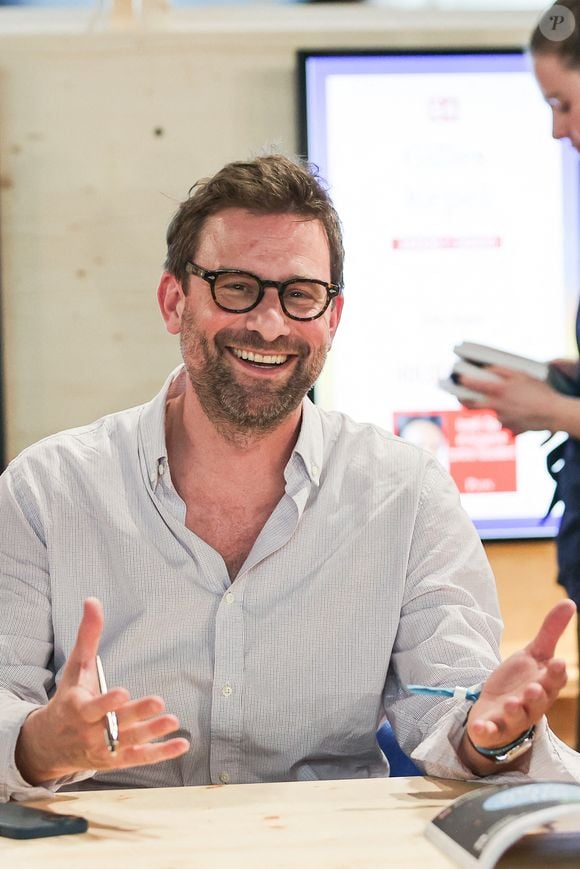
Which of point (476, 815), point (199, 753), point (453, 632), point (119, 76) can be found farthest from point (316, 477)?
point (119, 76)

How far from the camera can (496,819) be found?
3.43ft

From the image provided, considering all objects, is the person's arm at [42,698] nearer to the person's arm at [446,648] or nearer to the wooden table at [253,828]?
the wooden table at [253,828]

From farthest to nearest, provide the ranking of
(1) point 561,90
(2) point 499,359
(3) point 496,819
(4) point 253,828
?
1. (1) point 561,90
2. (2) point 499,359
3. (4) point 253,828
4. (3) point 496,819

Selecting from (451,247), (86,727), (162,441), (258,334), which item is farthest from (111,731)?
(451,247)

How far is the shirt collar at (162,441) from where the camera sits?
178 centimetres

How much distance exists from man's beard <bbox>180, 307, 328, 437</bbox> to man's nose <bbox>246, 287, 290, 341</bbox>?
0.02 meters

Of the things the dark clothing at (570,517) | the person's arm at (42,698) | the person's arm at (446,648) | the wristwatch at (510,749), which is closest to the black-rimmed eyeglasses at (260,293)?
the person's arm at (446,648)

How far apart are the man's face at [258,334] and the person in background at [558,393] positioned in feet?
1.01

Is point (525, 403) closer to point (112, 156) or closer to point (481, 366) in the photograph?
point (481, 366)

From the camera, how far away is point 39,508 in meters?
1.73

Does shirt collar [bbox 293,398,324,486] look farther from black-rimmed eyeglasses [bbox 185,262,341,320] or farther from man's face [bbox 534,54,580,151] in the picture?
man's face [bbox 534,54,580,151]

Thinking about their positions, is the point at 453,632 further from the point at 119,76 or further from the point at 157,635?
the point at 119,76

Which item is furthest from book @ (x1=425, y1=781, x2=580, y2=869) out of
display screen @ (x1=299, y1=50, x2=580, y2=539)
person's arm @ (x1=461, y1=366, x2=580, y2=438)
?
display screen @ (x1=299, y1=50, x2=580, y2=539)

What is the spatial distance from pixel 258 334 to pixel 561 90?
2.46 feet
